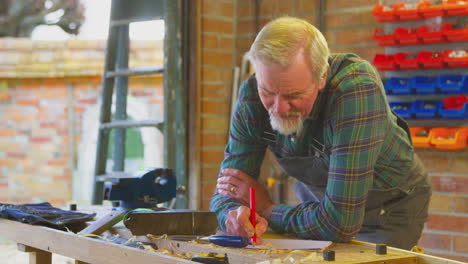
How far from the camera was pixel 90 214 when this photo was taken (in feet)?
7.29

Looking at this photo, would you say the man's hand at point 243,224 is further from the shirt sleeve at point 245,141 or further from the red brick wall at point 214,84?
the red brick wall at point 214,84

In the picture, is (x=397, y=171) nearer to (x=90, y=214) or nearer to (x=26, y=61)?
(x=90, y=214)

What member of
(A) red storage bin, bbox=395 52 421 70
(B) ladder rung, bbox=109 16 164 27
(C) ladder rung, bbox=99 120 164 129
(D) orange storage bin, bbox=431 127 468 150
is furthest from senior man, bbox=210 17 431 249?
(B) ladder rung, bbox=109 16 164 27

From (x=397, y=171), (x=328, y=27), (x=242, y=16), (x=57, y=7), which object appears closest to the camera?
(x=397, y=171)

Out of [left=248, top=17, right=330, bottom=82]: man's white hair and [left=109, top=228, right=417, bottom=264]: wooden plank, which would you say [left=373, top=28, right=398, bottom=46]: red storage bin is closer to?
[left=248, top=17, right=330, bottom=82]: man's white hair

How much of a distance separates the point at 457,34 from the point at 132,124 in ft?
5.55

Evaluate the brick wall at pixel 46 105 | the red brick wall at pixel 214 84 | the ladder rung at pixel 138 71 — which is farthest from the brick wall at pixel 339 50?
the brick wall at pixel 46 105

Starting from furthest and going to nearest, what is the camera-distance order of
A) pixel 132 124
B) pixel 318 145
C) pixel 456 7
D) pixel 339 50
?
pixel 132 124 → pixel 339 50 → pixel 456 7 → pixel 318 145

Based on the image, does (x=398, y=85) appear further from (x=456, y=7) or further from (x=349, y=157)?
(x=349, y=157)

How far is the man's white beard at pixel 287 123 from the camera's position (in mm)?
1913

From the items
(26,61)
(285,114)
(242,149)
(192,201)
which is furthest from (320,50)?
(26,61)

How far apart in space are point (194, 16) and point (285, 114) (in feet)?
6.03

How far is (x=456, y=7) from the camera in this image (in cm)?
291

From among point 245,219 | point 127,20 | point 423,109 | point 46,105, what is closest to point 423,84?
point 423,109
